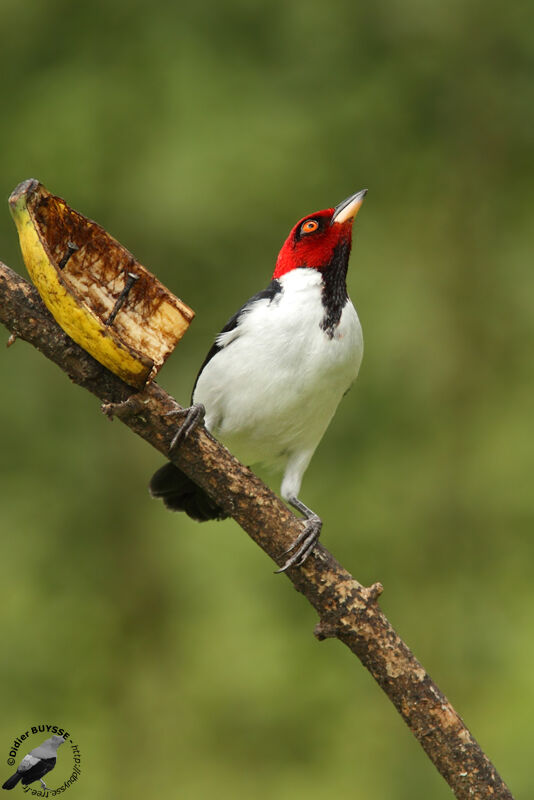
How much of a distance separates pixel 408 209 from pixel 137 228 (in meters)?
1.66

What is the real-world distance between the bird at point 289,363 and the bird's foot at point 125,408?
26.7 inches

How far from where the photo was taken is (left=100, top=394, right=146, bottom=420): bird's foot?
2219mm

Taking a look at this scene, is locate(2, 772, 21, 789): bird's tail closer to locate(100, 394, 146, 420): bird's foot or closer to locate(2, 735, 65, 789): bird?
locate(2, 735, 65, 789): bird

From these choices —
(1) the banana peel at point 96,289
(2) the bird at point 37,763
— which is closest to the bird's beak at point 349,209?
(1) the banana peel at point 96,289

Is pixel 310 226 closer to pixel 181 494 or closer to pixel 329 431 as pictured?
pixel 181 494

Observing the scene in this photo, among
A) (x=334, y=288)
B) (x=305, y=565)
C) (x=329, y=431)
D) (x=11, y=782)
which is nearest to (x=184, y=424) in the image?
(x=305, y=565)

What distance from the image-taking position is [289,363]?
3104 millimetres

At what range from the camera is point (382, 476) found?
5.19 meters

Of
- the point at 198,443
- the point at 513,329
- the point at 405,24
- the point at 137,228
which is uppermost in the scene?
the point at 405,24

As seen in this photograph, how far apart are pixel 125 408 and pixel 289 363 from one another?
3.14 ft

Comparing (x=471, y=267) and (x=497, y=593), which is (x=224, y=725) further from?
(x=471, y=267)

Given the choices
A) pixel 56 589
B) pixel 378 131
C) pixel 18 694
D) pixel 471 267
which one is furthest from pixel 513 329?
pixel 18 694

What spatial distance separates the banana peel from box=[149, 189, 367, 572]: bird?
0.62m

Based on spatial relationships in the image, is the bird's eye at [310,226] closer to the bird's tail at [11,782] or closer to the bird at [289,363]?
the bird at [289,363]
